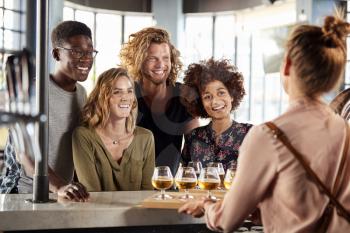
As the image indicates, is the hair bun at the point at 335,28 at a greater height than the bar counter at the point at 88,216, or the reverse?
the hair bun at the point at 335,28

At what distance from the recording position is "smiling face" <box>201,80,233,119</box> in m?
2.84

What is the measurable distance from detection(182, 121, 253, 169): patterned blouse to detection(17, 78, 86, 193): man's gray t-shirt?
2.11ft

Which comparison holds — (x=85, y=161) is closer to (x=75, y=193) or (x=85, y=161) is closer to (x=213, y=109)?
(x=75, y=193)

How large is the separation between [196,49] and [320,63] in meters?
9.95

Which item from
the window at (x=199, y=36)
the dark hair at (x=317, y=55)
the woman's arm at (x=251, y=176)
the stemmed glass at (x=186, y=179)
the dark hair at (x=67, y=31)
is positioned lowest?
the stemmed glass at (x=186, y=179)

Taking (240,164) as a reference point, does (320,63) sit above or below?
above

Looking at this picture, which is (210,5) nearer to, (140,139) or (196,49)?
(196,49)

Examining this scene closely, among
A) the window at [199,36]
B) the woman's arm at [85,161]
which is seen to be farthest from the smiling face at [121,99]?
the window at [199,36]

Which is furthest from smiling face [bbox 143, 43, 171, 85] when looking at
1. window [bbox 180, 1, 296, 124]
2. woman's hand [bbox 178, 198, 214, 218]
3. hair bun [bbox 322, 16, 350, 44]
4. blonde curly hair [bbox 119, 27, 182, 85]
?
window [bbox 180, 1, 296, 124]

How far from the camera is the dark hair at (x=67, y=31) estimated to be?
2.75 meters

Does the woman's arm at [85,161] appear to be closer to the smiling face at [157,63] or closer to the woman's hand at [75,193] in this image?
the woman's hand at [75,193]

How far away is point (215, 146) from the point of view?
284 cm

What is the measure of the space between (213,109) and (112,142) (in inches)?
23.5

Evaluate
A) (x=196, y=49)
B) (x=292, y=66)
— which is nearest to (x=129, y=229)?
(x=292, y=66)
